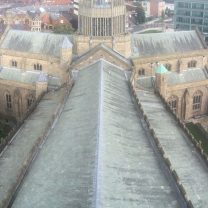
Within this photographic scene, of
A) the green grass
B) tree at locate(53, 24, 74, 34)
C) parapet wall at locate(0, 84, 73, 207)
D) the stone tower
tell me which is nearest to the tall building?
tree at locate(53, 24, 74, 34)

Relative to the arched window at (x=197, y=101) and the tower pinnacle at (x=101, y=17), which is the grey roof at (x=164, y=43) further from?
the arched window at (x=197, y=101)

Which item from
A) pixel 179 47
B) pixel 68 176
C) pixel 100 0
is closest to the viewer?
pixel 68 176

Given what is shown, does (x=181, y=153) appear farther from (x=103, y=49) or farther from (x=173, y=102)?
(x=173, y=102)

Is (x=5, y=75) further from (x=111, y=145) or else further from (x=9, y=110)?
(x=111, y=145)

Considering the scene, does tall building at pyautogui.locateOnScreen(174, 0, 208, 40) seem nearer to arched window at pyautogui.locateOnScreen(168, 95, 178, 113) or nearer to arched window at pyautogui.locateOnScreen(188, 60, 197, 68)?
arched window at pyautogui.locateOnScreen(188, 60, 197, 68)

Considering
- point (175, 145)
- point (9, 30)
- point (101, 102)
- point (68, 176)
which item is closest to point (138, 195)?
point (68, 176)

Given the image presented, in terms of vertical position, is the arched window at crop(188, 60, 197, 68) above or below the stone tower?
below
